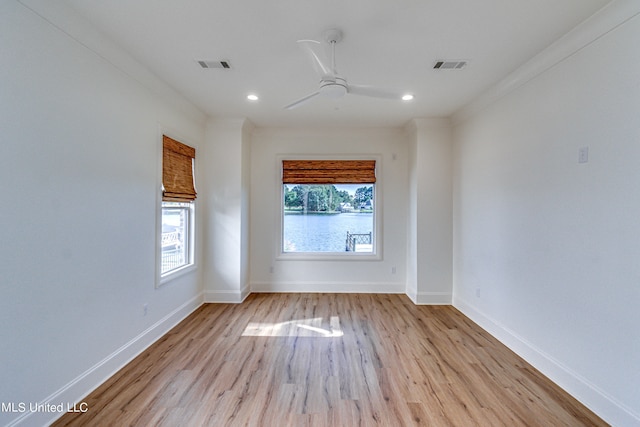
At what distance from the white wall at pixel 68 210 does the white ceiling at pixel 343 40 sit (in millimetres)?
380

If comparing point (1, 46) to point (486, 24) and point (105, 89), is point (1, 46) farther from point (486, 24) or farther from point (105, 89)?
point (486, 24)

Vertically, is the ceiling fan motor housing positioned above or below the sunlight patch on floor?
above

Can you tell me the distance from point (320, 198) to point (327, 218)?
0.37 metres

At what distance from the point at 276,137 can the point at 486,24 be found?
325 cm

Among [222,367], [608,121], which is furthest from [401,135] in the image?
[222,367]

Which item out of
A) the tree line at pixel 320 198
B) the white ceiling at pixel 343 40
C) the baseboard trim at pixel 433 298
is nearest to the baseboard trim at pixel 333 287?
the baseboard trim at pixel 433 298

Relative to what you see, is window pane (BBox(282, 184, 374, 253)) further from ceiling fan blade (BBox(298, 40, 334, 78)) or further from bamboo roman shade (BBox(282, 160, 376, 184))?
ceiling fan blade (BBox(298, 40, 334, 78))

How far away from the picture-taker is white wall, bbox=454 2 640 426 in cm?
173

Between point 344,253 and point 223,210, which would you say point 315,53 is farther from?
point 344,253

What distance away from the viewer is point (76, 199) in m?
1.96

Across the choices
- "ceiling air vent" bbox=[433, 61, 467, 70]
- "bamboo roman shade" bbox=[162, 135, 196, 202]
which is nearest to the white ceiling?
"ceiling air vent" bbox=[433, 61, 467, 70]

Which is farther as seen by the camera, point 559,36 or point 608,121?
point 559,36

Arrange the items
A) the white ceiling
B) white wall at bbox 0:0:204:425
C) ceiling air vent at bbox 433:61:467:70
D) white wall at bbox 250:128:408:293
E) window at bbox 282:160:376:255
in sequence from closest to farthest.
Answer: white wall at bbox 0:0:204:425, the white ceiling, ceiling air vent at bbox 433:61:467:70, white wall at bbox 250:128:408:293, window at bbox 282:160:376:255

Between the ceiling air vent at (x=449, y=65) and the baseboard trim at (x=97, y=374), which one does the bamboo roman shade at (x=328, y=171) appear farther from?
the baseboard trim at (x=97, y=374)
